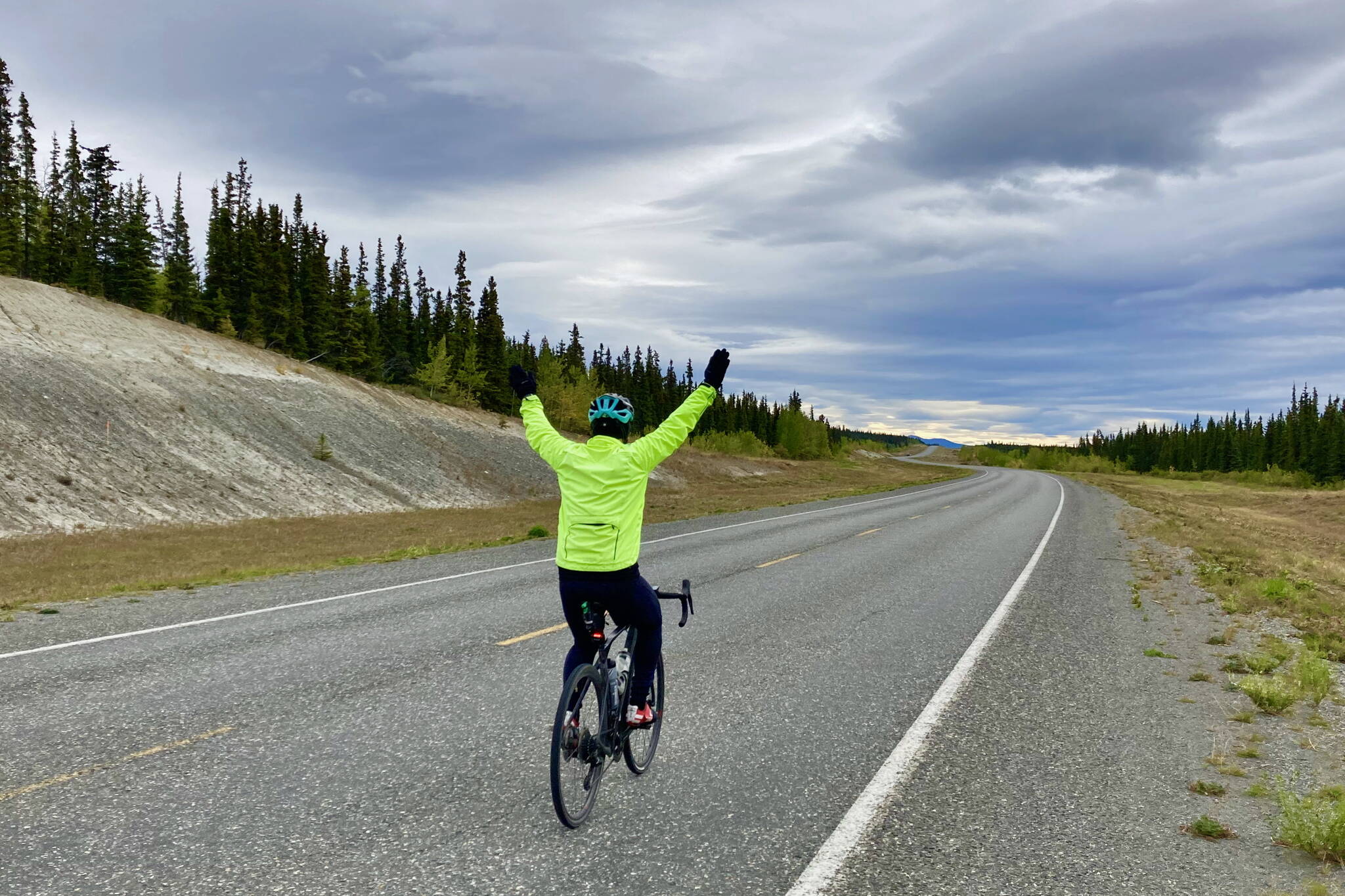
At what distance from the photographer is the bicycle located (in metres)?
3.97

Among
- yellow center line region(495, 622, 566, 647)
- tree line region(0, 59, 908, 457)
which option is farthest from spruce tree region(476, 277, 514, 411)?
yellow center line region(495, 622, 566, 647)

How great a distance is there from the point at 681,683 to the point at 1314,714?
17.9 feet

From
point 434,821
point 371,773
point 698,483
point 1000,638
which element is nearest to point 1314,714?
point 1000,638

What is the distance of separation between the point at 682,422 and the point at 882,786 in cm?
267

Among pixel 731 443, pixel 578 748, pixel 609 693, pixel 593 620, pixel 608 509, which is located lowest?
pixel 578 748

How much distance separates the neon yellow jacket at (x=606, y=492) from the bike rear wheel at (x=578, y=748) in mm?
646

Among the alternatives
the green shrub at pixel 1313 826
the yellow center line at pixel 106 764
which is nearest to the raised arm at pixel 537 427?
the yellow center line at pixel 106 764

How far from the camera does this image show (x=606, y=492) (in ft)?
13.9

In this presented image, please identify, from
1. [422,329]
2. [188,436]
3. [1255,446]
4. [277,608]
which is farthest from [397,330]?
[1255,446]

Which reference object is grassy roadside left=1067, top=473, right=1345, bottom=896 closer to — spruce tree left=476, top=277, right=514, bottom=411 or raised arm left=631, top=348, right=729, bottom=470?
raised arm left=631, top=348, right=729, bottom=470

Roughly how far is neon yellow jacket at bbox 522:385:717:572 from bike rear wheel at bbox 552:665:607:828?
2.12 feet

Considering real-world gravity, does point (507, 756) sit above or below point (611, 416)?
below

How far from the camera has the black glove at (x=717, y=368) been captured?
4.47 m

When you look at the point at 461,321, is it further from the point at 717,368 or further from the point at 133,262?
the point at 717,368
